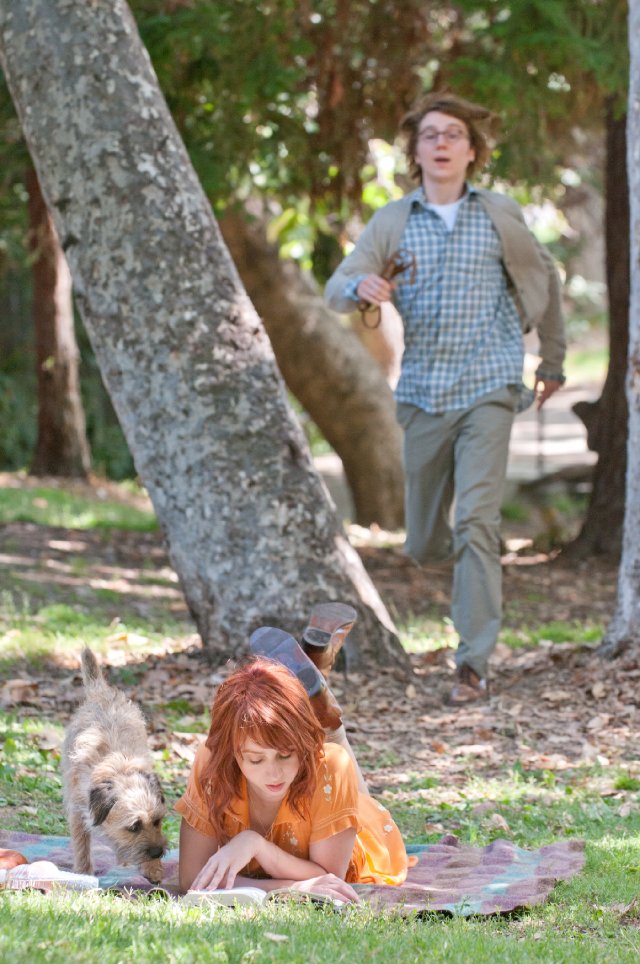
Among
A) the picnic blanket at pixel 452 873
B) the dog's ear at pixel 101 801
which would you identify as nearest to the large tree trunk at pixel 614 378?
the picnic blanket at pixel 452 873

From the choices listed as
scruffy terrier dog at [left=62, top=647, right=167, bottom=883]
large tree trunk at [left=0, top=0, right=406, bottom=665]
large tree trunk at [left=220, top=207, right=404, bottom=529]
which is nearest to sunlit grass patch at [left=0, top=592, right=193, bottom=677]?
large tree trunk at [left=0, top=0, right=406, bottom=665]

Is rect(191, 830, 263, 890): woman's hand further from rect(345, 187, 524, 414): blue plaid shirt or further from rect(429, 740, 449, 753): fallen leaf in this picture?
rect(345, 187, 524, 414): blue plaid shirt

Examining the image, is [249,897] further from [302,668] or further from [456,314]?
Answer: [456,314]

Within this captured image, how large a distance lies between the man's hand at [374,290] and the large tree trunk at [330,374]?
7428mm

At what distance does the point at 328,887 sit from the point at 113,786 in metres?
0.67

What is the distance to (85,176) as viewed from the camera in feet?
22.2

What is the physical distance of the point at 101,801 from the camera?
367 centimetres

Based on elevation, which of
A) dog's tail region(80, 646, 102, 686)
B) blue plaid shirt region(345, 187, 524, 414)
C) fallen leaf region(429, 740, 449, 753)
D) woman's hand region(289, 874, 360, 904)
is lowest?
fallen leaf region(429, 740, 449, 753)

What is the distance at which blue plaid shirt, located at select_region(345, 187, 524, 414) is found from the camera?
671cm

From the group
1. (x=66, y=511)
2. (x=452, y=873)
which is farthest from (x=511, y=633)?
(x=66, y=511)

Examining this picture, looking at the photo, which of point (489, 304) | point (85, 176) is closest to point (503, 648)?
point (489, 304)

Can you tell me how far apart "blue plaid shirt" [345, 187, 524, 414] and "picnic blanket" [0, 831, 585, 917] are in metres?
2.75

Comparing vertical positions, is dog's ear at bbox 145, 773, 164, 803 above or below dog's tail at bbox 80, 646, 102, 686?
below

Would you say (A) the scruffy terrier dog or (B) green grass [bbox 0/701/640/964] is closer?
(B) green grass [bbox 0/701/640/964]
